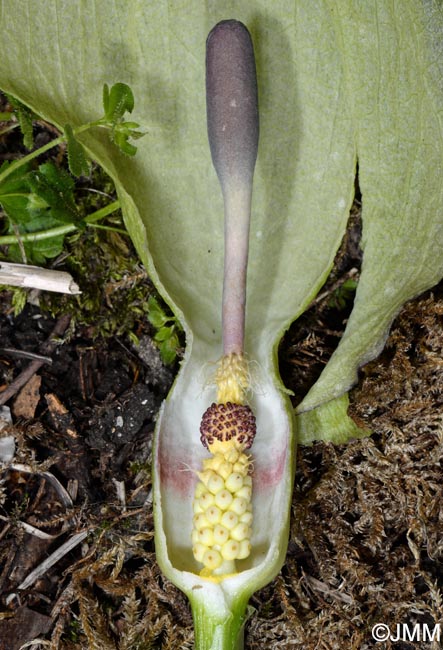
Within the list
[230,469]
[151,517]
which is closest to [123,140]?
[230,469]

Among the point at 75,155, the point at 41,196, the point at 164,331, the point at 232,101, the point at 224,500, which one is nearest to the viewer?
the point at 232,101

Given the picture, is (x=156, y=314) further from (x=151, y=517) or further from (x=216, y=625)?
(x=216, y=625)

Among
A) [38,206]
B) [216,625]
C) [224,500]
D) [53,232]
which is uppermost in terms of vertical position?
[38,206]

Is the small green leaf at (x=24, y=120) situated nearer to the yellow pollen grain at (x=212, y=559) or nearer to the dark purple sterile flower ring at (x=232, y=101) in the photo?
the dark purple sterile flower ring at (x=232, y=101)

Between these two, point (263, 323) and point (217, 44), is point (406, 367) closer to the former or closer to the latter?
point (263, 323)

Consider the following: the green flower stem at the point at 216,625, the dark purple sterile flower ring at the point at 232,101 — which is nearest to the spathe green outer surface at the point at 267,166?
the green flower stem at the point at 216,625

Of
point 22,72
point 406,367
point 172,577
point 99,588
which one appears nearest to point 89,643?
point 99,588
